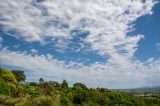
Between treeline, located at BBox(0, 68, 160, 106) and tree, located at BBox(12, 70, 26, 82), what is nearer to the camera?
treeline, located at BBox(0, 68, 160, 106)

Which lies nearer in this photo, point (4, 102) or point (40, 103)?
point (40, 103)

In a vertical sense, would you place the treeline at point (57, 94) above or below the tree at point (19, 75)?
below

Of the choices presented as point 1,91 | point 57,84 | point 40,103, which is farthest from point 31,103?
point 57,84

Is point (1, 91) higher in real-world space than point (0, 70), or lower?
lower

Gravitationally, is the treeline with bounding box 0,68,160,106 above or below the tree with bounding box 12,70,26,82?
below

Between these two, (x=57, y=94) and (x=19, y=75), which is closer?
(x=57, y=94)

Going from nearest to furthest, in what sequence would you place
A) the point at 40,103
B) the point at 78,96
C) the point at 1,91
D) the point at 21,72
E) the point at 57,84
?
the point at 40,103 < the point at 1,91 < the point at 78,96 < the point at 57,84 < the point at 21,72

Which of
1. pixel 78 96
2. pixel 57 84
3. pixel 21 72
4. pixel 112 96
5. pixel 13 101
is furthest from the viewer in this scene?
pixel 21 72

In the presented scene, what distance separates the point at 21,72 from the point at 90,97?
3516 cm

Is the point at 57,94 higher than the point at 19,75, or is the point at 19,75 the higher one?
the point at 19,75

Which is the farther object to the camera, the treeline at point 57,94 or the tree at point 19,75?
the tree at point 19,75

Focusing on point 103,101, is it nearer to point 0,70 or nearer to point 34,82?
point 0,70

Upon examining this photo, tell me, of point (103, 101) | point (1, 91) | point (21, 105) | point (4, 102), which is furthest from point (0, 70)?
point (21, 105)

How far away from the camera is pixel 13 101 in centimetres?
1845
